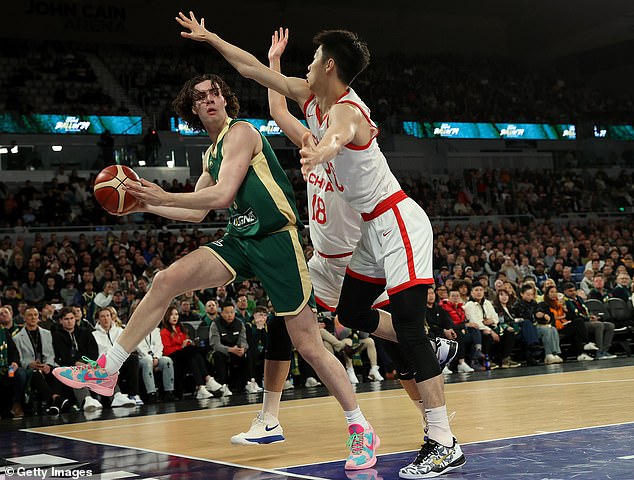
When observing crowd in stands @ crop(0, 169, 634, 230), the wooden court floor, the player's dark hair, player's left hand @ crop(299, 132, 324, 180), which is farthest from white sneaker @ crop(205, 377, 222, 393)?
crowd in stands @ crop(0, 169, 634, 230)

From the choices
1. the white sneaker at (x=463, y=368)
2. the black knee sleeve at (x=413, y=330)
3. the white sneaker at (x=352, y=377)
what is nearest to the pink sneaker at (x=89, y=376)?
the black knee sleeve at (x=413, y=330)

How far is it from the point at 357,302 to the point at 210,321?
7.13 meters

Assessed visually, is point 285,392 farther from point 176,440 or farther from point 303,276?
point 303,276

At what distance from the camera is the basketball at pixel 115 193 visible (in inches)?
178

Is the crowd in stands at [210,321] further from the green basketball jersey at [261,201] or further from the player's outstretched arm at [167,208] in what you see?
the green basketball jersey at [261,201]

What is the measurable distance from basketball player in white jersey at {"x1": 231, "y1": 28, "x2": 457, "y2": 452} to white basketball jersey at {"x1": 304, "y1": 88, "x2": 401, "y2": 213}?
57 cm

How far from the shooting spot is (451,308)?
1240 centimetres

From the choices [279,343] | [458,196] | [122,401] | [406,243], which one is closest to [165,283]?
[279,343]

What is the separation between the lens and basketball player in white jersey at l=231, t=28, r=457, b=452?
5.12 meters

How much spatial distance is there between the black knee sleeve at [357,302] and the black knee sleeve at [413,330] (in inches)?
13.4

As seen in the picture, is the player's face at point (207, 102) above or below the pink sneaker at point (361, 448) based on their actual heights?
above

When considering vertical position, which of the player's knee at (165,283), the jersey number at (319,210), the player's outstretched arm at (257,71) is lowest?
the player's knee at (165,283)

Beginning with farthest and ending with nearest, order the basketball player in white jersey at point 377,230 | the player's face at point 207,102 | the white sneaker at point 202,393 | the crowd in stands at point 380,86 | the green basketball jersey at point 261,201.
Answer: the crowd in stands at point 380,86
the white sneaker at point 202,393
the player's face at point 207,102
the green basketball jersey at point 261,201
the basketball player in white jersey at point 377,230

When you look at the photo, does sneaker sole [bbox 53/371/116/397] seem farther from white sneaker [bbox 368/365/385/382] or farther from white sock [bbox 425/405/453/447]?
white sneaker [bbox 368/365/385/382]
